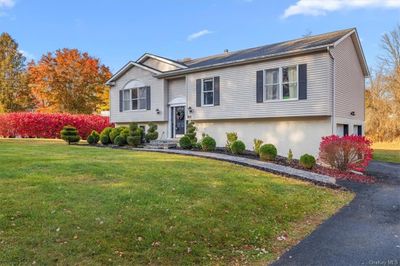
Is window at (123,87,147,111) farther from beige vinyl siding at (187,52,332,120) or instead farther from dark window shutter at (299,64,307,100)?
dark window shutter at (299,64,307,100)

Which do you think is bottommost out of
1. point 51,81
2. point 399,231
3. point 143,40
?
point 399,231

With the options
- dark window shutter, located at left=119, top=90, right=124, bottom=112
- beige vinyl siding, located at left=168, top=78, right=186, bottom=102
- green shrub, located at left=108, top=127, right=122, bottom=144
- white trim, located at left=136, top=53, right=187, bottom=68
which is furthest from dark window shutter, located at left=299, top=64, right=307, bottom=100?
dark window shutter, located at left=119, top=90, right=124, bottom=112

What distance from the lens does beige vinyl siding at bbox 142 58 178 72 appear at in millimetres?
20852

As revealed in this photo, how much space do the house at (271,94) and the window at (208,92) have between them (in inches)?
2.0

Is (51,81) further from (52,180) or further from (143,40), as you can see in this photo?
(52,180)

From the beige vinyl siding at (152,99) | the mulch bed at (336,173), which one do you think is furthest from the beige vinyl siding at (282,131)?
the beige vinyl siding at (152,99)

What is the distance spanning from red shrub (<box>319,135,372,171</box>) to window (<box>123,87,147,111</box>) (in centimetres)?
1186

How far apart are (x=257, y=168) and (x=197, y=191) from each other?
4382mm

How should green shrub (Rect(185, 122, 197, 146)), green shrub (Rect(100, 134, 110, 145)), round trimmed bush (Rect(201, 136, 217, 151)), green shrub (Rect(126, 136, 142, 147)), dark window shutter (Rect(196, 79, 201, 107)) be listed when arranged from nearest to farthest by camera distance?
1. round trimmed bush (Rect(201, 136, 217, 151))
2. green shrub (Rect(185, 122, 197, 146))
3. green shrub (Rect(126, 136, 142, 147))
4. dark window shutter (Rect(196, 79, 201, 107))
5. green shrub (Rect(100, 134, 110, 145))

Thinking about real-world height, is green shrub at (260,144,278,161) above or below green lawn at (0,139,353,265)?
above

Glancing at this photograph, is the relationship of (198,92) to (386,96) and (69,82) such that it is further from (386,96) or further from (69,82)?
(69,82)

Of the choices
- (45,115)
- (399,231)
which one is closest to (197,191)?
(399,231)

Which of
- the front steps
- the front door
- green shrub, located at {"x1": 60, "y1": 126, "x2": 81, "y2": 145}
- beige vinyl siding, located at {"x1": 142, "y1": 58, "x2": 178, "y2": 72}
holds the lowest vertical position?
the front steps

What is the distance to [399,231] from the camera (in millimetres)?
6082
